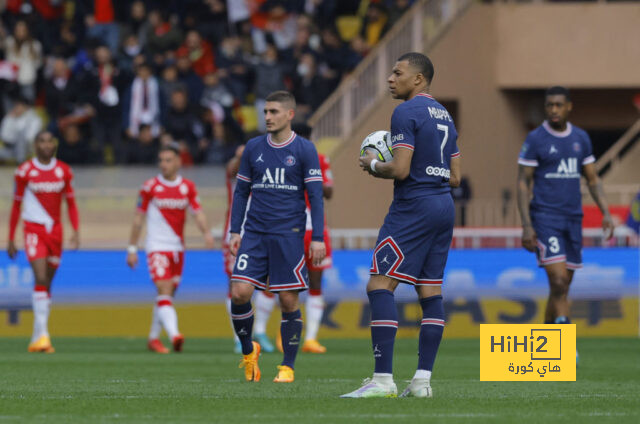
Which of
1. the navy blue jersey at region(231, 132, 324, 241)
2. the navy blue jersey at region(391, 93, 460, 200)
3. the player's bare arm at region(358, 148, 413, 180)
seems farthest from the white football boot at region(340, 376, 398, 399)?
the navy blue jersey at region(231, 132, 324, 241)

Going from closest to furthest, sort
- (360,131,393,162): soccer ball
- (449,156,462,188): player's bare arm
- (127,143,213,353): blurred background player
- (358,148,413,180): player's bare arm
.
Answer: (358,148,413,180): player's bare arm < (360,131,393,162): soccer ball < (449,156,462,188): player's bare arm < (127,143,213,353): blurred background player

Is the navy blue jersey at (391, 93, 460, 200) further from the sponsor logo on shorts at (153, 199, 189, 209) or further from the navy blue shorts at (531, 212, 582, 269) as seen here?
the sponsor logo on shorts at (153, 199, 189, 209)

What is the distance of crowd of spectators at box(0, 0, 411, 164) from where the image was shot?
903 inches

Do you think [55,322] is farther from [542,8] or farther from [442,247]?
[542,8]

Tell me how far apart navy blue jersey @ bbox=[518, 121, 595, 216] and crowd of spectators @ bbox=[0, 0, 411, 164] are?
10.1m

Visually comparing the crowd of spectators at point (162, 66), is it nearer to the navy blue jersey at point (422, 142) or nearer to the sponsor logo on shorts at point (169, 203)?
the sponsor logo on shorts at point (169, 203)

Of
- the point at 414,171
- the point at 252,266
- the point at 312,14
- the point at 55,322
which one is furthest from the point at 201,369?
the point at 312,14

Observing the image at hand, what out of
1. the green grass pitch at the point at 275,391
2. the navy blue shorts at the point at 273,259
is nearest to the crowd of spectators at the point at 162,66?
the green grass pitch at the point at 275,391

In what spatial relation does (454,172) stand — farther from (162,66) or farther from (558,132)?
(162,66)

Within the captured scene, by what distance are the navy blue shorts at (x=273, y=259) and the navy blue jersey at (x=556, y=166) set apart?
11.5 ft

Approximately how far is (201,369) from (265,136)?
254cm

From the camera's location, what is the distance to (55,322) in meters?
18.4

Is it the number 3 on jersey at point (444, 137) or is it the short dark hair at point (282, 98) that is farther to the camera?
the short dark hair at point (282, 98)

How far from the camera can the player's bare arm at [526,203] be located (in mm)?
12969
